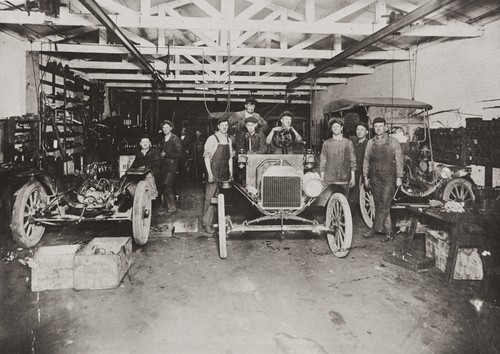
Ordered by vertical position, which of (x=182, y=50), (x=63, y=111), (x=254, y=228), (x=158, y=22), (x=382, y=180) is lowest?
(x=254, y=228)

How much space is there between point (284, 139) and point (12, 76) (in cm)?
598

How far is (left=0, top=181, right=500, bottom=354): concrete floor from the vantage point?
9.11 ft

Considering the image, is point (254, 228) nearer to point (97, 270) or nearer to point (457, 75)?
point (97, 270)

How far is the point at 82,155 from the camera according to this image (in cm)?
965

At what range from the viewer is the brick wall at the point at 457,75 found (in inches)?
249

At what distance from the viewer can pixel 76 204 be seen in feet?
16.0

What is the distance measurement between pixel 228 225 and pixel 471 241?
292 centimetres

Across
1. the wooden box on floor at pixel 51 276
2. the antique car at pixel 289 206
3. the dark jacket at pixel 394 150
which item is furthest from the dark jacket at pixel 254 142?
the wooden box on floor at pixel 51 276

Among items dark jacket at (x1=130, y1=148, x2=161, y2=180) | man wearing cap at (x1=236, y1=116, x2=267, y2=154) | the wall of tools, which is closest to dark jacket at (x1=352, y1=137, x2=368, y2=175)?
the wall of tools

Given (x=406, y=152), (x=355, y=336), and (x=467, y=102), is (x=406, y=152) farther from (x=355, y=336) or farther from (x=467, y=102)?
(x=355, y=336)

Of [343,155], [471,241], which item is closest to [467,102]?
[343,155]

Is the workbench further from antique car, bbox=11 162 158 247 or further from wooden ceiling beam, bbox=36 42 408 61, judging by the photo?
wooden ceiling beam, bbox=36 42 408 61

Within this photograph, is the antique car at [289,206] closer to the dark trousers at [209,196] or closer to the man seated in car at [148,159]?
the dark trousers at [209,196]

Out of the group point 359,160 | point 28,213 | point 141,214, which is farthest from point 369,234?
point 28,213
